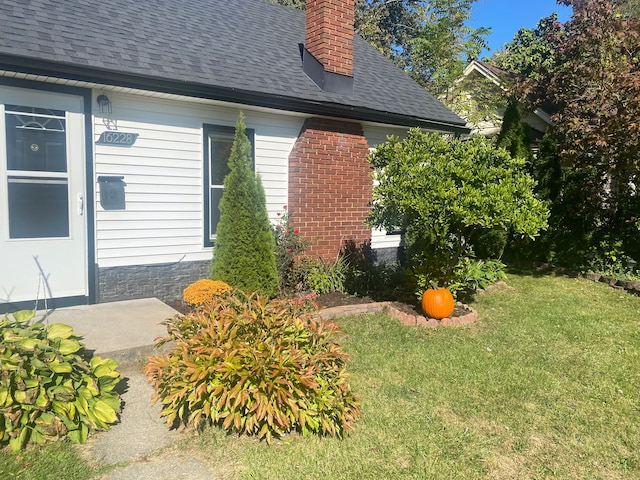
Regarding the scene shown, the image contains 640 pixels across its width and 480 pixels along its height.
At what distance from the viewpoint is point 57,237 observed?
564cm

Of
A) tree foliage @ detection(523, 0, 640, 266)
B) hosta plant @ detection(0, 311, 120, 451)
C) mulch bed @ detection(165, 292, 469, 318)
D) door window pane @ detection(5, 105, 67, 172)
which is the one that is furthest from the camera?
tree foliage @ detection(523, 0, 640, 266)

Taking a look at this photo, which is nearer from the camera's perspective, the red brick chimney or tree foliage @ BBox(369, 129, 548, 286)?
tree foliage @ BBox(369, 129, 548, 286)

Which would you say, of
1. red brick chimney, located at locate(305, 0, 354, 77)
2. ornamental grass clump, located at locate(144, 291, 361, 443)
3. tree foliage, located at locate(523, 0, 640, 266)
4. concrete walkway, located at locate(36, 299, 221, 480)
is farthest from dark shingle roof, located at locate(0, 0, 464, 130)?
ornamental grass clump, located at locate(144, 291, 361, 443)

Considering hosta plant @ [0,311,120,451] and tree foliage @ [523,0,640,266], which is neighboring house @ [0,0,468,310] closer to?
tree foliage @ [523,0,640,266]

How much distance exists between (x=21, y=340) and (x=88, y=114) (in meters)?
3.56

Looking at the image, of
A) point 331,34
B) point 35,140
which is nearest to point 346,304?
point 35,140

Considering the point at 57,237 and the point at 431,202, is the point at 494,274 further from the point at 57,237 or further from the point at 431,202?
the point at 57,237

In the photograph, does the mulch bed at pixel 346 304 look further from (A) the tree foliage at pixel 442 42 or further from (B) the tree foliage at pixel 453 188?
(A) the tree foliage at pixel 442 42

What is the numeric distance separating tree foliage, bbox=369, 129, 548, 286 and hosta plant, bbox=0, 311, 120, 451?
→ 3601mm

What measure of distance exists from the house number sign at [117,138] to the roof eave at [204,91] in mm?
597

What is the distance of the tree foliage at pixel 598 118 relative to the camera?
7.35 meters

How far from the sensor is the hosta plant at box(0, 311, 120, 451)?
9.37 ft

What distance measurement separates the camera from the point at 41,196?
5.53m

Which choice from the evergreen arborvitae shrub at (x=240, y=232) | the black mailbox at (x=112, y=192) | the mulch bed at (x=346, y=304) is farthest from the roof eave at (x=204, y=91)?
the mulch bed at (x=346, y=304)
